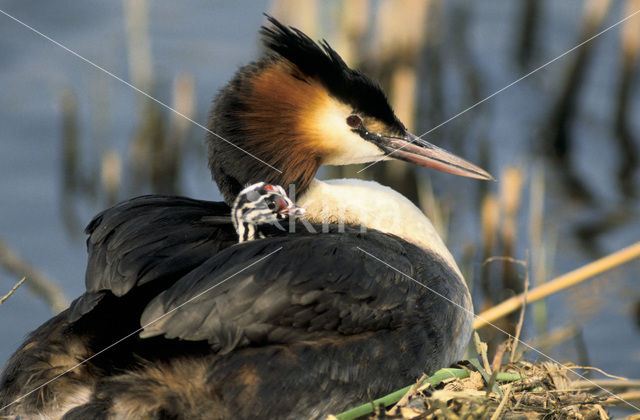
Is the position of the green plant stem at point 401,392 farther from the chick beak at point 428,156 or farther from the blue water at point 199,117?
the blue water at point 199,117

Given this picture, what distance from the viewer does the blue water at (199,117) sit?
6613 millimetres

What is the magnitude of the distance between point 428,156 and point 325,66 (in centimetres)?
70

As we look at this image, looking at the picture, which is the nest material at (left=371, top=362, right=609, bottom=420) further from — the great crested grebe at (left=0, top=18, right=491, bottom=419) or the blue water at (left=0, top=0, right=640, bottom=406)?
the blue water at (left=0, top=0, right=640, bottom=406)

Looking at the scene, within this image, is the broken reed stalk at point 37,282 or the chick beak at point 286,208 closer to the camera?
the chick beak at point 286,208

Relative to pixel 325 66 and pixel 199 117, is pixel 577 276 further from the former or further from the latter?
pixel 199 117

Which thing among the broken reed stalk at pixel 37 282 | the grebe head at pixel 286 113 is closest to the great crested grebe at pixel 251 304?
the grebe head at pixel 286 113

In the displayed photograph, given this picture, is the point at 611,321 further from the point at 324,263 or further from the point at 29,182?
the point at 29,182

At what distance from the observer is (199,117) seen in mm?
7949

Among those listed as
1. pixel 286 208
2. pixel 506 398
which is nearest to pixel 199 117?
pixel 286 208

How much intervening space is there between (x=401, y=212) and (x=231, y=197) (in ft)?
2.52

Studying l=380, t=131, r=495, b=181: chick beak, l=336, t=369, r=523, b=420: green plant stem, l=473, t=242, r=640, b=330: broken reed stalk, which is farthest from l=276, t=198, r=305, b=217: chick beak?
l=473, t=242, r=640, b=330: broken reed stalk

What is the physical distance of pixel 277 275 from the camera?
3576 mm

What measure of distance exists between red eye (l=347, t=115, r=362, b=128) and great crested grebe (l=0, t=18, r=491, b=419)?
0.25 ft

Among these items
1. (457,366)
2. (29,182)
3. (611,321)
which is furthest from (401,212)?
(29,182)
